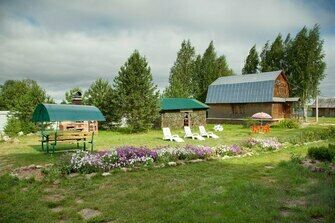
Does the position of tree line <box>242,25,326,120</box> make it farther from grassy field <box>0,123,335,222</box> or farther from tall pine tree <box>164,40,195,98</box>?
grassy field <box>0,123,335,222</box>

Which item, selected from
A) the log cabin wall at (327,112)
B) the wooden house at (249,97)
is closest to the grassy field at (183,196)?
the wooden house at (249,97)

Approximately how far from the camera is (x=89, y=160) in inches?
486

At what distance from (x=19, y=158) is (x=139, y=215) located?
38.1 ft

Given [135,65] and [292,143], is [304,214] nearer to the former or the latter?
[292,143]

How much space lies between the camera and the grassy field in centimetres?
725

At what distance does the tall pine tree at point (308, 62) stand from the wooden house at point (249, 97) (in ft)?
11.8

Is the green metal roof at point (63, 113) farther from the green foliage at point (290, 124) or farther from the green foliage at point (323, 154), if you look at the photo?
the green foliage at point (290, 124)

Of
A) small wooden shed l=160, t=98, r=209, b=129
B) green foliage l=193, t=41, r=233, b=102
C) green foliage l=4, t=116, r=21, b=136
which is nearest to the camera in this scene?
green foliage l=4, t=116, r=21, b=136

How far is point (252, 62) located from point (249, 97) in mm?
18264

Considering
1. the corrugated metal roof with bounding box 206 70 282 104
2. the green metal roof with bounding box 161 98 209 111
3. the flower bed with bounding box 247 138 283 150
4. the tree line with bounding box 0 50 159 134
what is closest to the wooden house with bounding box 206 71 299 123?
the corrugated metal roof with bounding box 206 70 282 104

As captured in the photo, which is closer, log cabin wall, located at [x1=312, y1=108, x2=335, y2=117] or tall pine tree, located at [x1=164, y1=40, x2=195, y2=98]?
tall pine tree, located at [x1=164, y1=40, x2=195, y2=98]

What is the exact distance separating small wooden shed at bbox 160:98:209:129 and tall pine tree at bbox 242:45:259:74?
74.1ft

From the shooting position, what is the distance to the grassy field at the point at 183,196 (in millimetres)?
7246

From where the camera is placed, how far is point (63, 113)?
58.3ft
